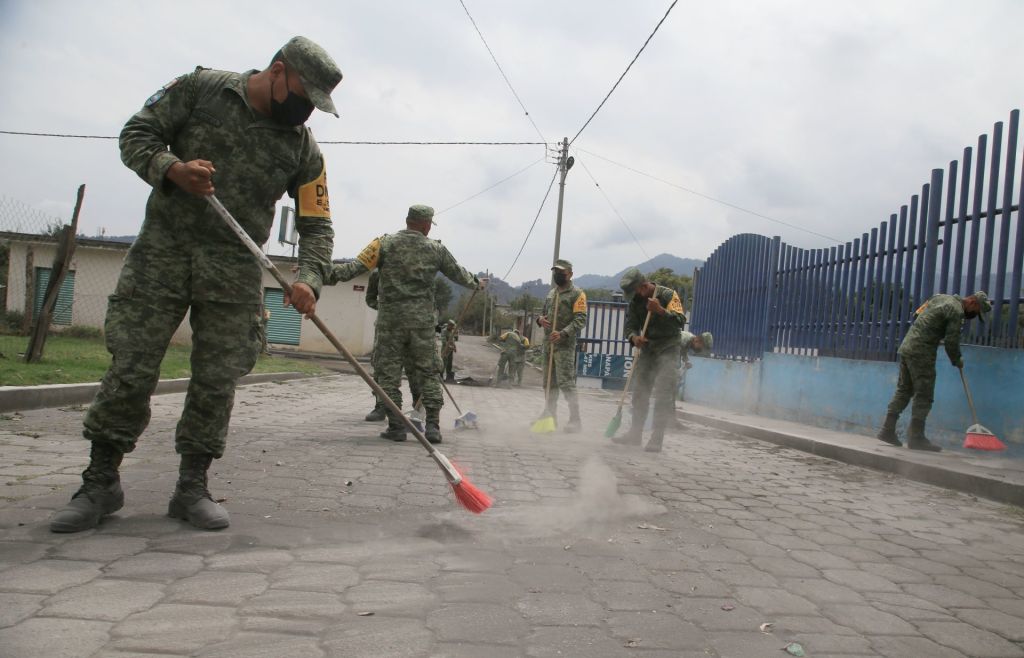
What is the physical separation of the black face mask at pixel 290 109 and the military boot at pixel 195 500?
1.41m

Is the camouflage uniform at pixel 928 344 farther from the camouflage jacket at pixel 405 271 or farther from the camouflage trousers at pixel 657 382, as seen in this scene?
the camouflage jacket at pixel 405 271

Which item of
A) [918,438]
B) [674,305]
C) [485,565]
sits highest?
[674,305]

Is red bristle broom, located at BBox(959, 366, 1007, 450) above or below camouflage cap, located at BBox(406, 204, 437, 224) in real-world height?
below

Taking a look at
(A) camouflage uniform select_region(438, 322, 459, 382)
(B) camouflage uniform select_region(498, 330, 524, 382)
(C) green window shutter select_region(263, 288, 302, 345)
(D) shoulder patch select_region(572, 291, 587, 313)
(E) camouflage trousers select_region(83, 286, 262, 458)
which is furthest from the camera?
(C) green window shutter select_region(263, 288, 302, 345)

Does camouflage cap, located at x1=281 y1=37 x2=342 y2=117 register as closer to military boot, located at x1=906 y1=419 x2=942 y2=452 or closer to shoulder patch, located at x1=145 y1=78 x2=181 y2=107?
shoulder patch, located at x1=145 y1=78 x2=181 y2=107

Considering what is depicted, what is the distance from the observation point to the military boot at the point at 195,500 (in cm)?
290

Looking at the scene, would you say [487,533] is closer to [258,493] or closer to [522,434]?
[258,493]

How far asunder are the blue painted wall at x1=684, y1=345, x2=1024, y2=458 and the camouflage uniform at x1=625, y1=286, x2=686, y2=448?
310cm

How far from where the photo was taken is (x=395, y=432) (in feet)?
18.7

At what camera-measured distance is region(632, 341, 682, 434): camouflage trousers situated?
657 centimetres

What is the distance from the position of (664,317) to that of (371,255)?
2.69 metres

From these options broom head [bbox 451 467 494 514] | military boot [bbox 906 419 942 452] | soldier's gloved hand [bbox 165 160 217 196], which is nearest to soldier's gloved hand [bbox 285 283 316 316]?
soldier's gloved hand [bbox 165 160 217 196]

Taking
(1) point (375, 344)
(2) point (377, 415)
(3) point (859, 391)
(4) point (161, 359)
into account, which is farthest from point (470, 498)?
(3) point (859, 391)

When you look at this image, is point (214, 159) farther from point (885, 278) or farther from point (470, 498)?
point (885, 278)
